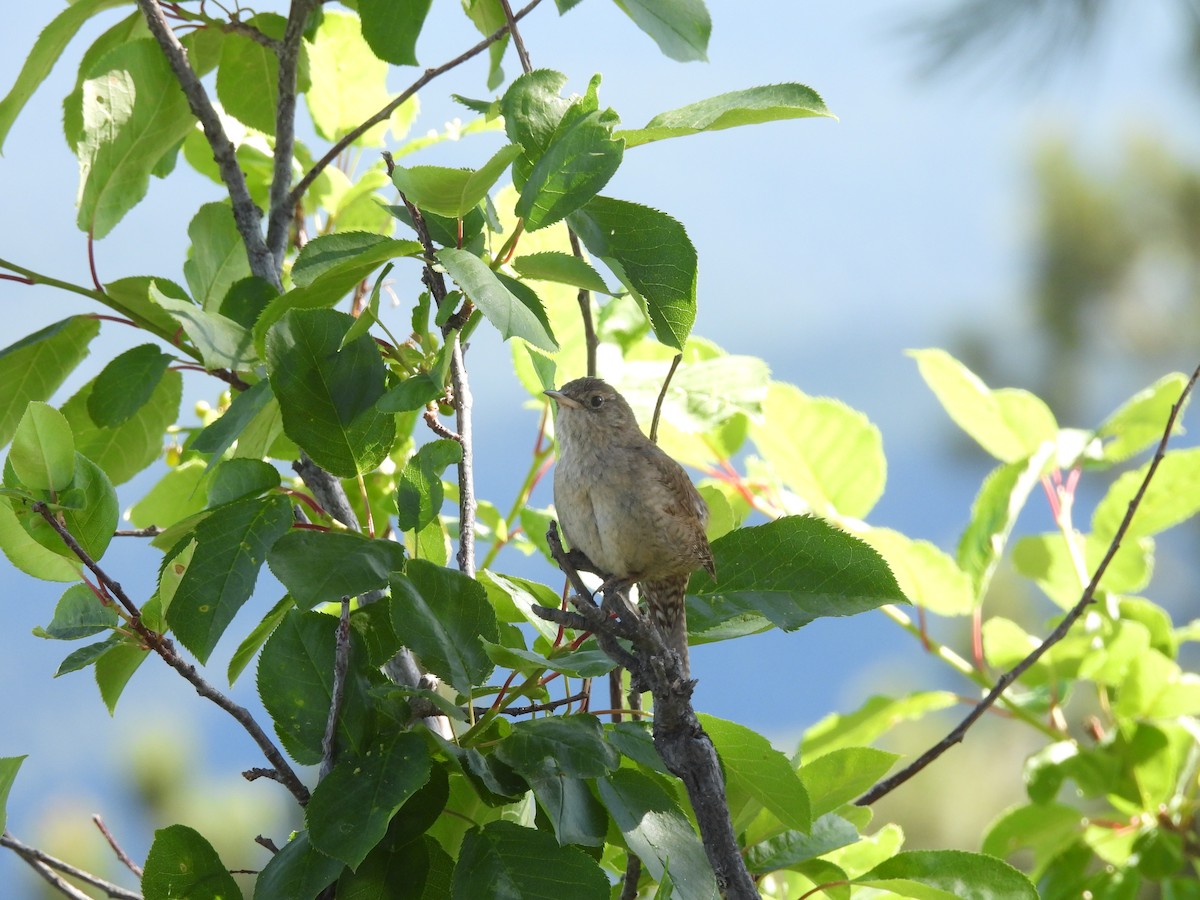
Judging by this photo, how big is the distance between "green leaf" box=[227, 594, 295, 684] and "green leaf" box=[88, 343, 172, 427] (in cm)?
31

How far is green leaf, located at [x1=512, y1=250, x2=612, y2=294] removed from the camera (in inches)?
32.0

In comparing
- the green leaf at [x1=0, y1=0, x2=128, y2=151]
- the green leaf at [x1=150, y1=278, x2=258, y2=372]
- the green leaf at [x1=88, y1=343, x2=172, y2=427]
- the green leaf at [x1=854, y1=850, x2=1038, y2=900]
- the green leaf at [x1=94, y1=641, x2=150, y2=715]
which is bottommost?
the green leaf at [x1=854, y1=850, x2=1038, y2=900]

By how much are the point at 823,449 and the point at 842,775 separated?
53 cm

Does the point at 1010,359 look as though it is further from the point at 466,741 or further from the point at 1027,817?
the point at 466,741

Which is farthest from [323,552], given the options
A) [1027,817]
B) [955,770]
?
[955,770]

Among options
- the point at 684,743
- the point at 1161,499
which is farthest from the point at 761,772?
the point at 1161,499

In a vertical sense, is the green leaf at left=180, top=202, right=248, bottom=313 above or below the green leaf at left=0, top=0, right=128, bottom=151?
below

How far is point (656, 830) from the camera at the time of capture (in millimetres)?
793

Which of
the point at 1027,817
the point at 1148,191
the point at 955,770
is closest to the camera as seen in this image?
the point at 1027,817

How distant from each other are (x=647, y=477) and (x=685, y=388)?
0.13m

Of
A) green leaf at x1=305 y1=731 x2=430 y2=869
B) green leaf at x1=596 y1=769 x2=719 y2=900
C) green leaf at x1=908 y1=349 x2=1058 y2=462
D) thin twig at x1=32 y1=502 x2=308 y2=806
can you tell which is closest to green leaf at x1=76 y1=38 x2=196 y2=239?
thin twig at x1=32 y1=502 x2=308 y2=806

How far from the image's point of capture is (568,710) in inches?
35.4

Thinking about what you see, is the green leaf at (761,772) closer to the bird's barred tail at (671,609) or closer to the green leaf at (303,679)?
the bird's barred tail at (671,609)

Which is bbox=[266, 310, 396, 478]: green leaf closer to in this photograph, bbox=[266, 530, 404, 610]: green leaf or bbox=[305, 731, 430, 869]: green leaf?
bbox=[266, 530, 404, 610]: green leaf
